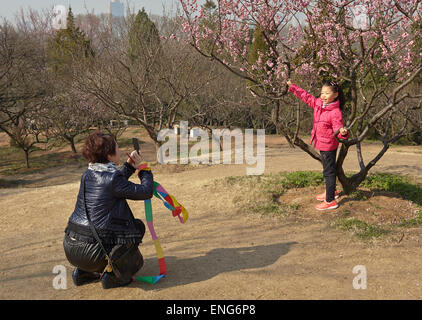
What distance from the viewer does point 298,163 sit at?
31.6ft

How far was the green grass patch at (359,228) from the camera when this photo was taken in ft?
14.3

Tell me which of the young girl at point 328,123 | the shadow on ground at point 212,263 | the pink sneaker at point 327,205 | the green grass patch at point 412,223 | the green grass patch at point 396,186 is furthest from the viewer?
the green grass patch at point 396,186

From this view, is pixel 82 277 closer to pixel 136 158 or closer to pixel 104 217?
pixel 104 217

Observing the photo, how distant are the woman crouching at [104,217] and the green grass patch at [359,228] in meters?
2.67

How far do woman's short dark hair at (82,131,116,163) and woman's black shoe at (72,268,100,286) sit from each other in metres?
1.08

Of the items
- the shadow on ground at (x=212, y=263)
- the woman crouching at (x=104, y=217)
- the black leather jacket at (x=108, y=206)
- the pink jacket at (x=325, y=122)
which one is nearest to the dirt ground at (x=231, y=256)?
the shadow on ground at (x=212, y=263)

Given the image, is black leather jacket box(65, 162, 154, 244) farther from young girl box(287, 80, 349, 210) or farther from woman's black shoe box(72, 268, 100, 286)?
young girl box(287, 80, 349, 210)

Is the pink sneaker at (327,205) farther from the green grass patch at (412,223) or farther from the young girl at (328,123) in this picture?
the green grass patch at (412,223)

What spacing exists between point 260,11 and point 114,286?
4.07 metres

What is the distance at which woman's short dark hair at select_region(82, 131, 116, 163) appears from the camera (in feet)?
10.4

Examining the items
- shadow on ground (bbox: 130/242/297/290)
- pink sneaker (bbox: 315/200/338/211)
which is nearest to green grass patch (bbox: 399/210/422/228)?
pink sneaker (bbox: 315/200/338/211)

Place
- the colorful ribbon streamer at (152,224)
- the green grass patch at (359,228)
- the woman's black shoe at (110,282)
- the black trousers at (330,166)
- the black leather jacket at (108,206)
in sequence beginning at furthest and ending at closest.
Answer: the black trousers at (330,166), the green grass patch at (359,228), the colorful ribbon streamer at (152,224), the woman's black shoe at (110,282), the black leather jacket at (108,206)

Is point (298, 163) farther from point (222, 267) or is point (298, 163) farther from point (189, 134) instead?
point (189, 134)

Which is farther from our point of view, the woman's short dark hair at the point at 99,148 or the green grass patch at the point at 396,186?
the green grass patch at the point at 396,186
